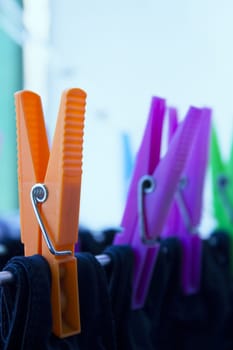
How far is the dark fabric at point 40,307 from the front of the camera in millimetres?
417

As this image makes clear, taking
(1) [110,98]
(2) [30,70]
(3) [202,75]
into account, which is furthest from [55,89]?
(3) [202,75]

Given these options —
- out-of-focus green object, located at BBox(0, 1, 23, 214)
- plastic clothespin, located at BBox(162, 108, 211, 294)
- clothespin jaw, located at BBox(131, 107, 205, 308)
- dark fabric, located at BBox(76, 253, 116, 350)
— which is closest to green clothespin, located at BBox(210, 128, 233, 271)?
plastic clothespin, located at BBox(162, 108, 211, 294)

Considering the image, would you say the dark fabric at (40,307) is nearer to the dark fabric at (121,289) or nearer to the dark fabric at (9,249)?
the dark fabric at (121,289)

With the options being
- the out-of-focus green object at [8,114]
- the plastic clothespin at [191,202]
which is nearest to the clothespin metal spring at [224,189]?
the plastic clothespin at [191,202]

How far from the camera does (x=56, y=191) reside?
0.42 m

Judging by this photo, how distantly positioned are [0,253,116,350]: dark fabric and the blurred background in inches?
22.3

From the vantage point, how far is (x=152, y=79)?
4.06 ft

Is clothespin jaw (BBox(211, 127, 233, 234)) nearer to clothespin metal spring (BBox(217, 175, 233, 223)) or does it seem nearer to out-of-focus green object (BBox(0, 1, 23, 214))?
clothespin metal spring (BBox(217, 175, 233, 223))

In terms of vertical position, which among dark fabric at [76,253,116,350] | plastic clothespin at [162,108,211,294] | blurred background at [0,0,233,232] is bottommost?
dark fabric at [76,253,116,350]

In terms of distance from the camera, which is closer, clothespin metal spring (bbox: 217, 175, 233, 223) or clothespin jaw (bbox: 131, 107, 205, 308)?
clothespin jaw (bbox: 131, 107, 205, 308)

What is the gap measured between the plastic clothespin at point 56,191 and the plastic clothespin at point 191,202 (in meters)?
0.23

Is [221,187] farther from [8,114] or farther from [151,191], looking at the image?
[8,114]

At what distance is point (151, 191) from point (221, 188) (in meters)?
0.26

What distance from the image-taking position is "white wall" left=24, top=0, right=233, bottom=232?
1.10 meters
